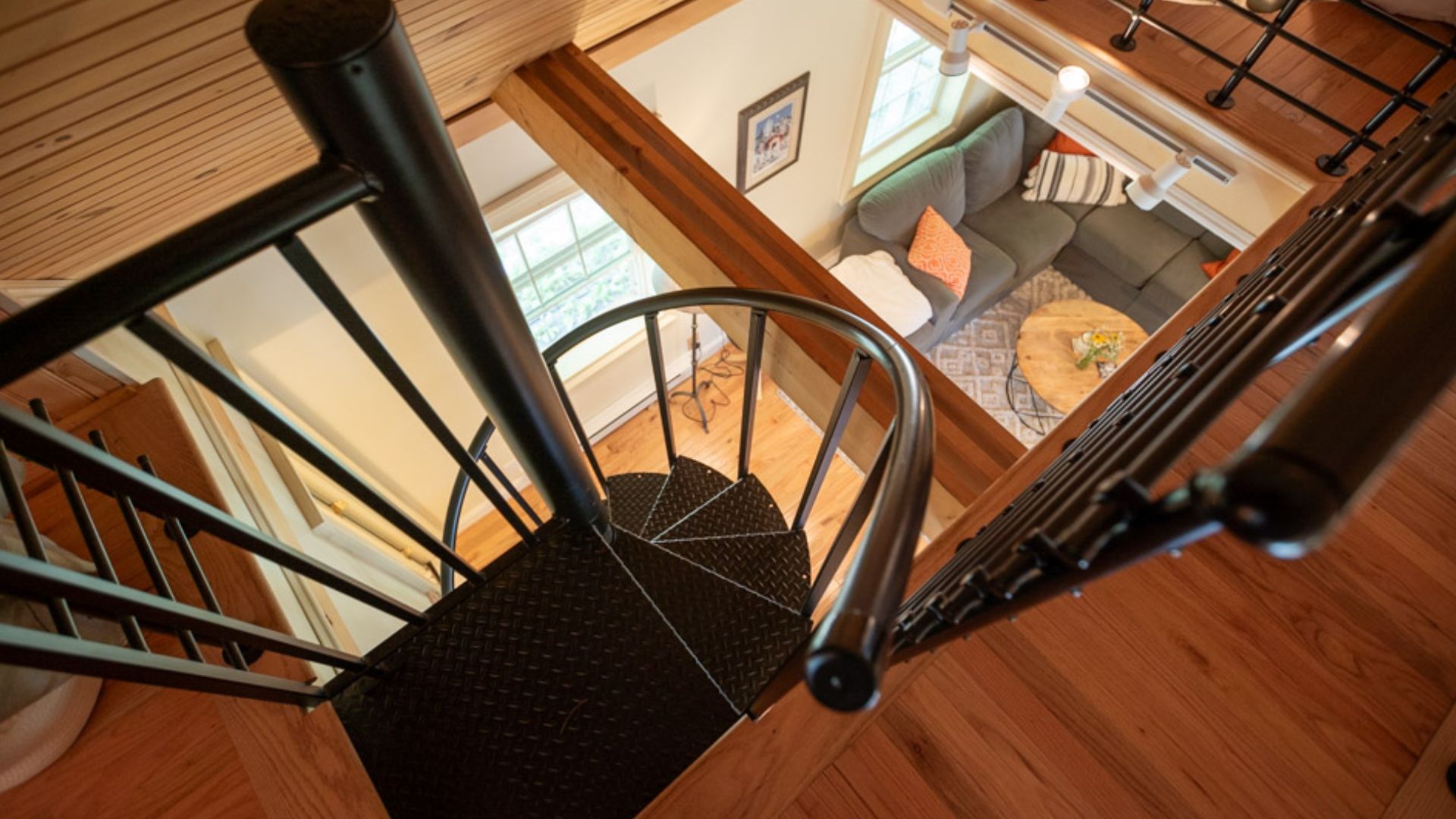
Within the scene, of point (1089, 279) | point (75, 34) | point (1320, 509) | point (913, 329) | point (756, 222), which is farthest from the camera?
point (1089, 279)

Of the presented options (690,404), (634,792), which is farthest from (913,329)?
(634,792)

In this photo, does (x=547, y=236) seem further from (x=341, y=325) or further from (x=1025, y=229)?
(x=1025, y=229)

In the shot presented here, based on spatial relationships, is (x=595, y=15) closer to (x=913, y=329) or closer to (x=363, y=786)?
(x=363, y=786)

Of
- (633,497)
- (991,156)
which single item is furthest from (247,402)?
(991,156)

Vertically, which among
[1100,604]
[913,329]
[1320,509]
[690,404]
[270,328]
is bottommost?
[1100,604]

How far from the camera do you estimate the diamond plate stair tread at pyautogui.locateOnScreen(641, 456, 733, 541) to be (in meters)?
1.97

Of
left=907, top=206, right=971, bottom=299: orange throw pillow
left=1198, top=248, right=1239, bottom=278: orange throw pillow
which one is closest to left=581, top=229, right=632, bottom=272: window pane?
left=907, top=206, right=971, bottom=299: orange throw pillow

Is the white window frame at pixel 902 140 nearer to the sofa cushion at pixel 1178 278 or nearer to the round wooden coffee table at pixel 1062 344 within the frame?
the round wooden coffee table at pixel 1062 344

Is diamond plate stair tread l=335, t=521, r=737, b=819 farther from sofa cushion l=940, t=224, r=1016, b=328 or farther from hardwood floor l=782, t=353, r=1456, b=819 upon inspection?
sofa cushion l=940, t=224, r=1016, b=328

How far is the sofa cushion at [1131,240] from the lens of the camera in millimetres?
4898

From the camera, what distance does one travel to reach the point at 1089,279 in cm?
520

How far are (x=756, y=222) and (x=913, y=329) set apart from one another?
2.78m

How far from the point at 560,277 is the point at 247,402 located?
10.7 feet

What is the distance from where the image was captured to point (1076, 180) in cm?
502
